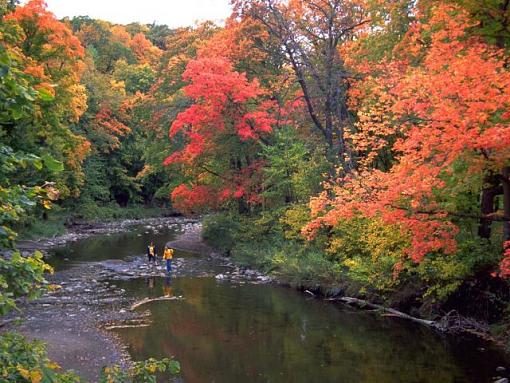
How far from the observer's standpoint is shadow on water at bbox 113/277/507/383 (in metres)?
11.4

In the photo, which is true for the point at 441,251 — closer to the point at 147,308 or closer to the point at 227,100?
the point at 147,308

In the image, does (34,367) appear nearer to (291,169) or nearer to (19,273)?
(19,273)

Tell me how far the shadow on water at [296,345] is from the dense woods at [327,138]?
186 centimetres

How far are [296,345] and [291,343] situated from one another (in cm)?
20

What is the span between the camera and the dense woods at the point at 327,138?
10.3 metres

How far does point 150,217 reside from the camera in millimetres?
49438

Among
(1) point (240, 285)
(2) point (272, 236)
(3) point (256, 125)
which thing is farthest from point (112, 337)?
(3) point (256, 125)

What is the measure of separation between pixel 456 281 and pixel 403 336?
2.12 m

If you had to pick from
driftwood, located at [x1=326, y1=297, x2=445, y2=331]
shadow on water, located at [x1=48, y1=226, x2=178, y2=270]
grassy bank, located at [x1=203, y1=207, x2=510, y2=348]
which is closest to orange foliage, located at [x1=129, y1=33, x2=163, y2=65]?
shadow on water, located at [x1=48, y1=226, x2=178, y2=270]

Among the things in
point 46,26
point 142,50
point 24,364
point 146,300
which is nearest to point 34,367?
point 24,364

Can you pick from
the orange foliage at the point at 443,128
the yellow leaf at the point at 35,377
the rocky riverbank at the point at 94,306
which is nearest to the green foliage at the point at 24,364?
the yellow leaf at the point at 35,377

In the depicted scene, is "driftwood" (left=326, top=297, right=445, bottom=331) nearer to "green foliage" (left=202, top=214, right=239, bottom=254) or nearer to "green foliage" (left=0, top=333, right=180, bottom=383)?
"green foliage" (left=202, top=214, right=239, bottom=254)

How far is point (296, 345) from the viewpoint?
13438mm

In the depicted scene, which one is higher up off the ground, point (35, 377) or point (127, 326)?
point (35, 377)
